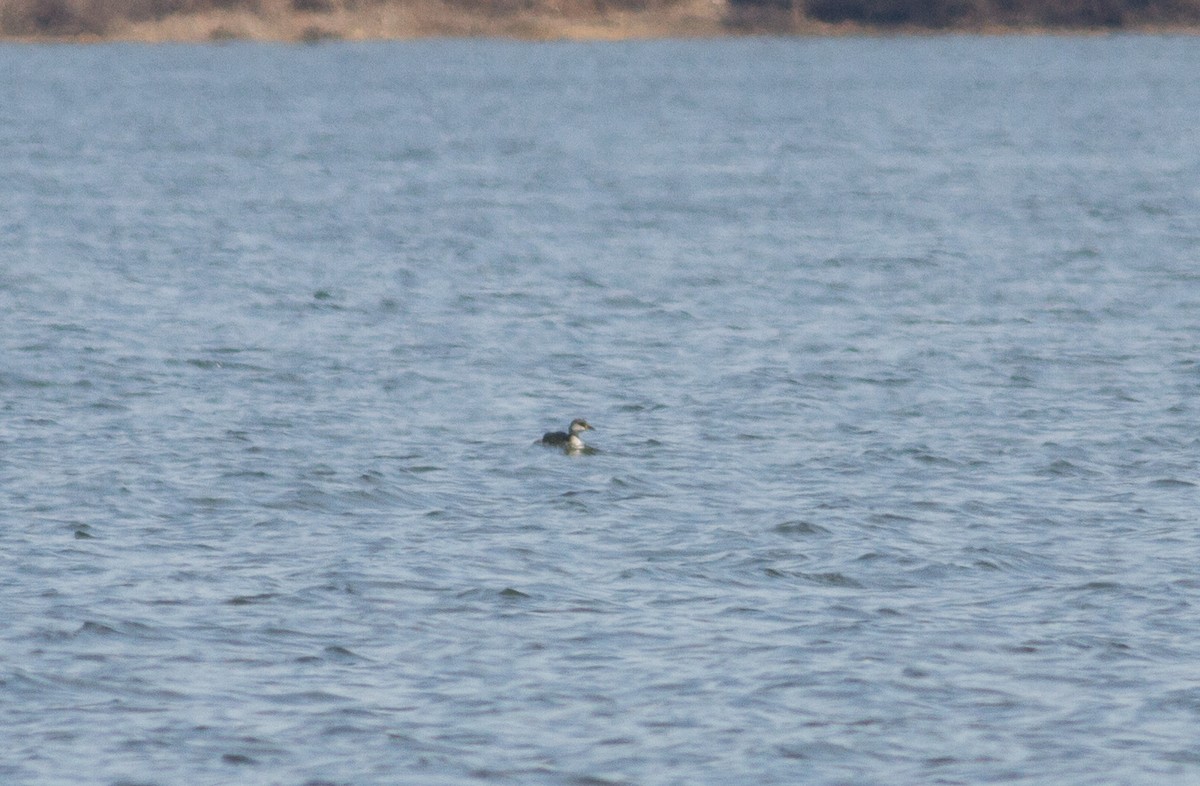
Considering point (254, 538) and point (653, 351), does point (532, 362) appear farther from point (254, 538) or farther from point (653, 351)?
point (254, 538)

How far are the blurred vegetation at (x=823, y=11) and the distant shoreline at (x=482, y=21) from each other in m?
0.07

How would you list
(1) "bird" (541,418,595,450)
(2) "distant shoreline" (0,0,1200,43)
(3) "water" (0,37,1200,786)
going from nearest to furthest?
(3) "water" (0,37,1200,786), (1) "bird" (541,418,595,450), (2) "distant shoreline" (0,0,1200,43)

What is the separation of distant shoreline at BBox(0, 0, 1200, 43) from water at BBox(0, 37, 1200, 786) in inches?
2938

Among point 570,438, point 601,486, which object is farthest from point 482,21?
point 601,486

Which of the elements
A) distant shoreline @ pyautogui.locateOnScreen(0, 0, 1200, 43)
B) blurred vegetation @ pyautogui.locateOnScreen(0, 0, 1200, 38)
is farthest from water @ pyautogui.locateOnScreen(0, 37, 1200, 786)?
blurred vegetation @ pyautogui.locateOnScreen(0, 0, 1200, 38)

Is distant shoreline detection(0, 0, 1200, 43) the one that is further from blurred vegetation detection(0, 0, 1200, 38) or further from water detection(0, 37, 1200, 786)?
water detection(0, 37, 1200, 786)

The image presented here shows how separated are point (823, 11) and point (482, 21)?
22258mm

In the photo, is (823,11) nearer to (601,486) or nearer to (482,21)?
(482,21)

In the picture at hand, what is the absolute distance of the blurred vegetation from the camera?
12225 centimetres

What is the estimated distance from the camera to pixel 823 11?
440ft

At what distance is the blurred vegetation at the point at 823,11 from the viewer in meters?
122

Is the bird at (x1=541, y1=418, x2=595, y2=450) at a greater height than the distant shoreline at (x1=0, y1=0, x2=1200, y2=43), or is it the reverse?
the distant shoreline at (x1=0, y1=0, x2=1200, y2=43)

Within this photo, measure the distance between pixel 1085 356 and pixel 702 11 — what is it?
107299 mm

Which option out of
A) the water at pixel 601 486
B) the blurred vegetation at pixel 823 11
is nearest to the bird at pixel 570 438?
the water at pixel 601 486
